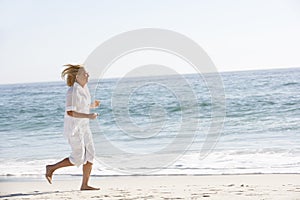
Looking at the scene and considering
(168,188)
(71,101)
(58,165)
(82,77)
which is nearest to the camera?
(71,101)

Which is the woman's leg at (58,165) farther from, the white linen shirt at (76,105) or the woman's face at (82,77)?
the woman's face at (82,77)

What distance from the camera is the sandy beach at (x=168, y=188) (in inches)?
191

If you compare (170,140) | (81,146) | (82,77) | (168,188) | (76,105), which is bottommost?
(168,188)

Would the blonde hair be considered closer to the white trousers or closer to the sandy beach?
the white trousers

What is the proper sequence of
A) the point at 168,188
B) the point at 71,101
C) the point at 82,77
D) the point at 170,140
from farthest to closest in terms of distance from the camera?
the point at 170,140
the point at 168,188
the point at 82,77
the point at 71,101

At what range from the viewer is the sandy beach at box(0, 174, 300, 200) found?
15.9 feet

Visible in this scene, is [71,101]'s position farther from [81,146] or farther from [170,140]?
[170,140]

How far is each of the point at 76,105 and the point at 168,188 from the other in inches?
55.6

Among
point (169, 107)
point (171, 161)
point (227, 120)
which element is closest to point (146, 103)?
point (169, 107)

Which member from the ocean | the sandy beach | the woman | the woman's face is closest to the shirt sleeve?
the woman

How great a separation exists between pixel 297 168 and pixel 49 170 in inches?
138

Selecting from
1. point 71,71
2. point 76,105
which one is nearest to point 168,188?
point 76,105

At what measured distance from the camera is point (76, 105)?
16.4 ft

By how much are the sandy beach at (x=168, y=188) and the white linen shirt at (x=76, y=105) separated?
0.73m
